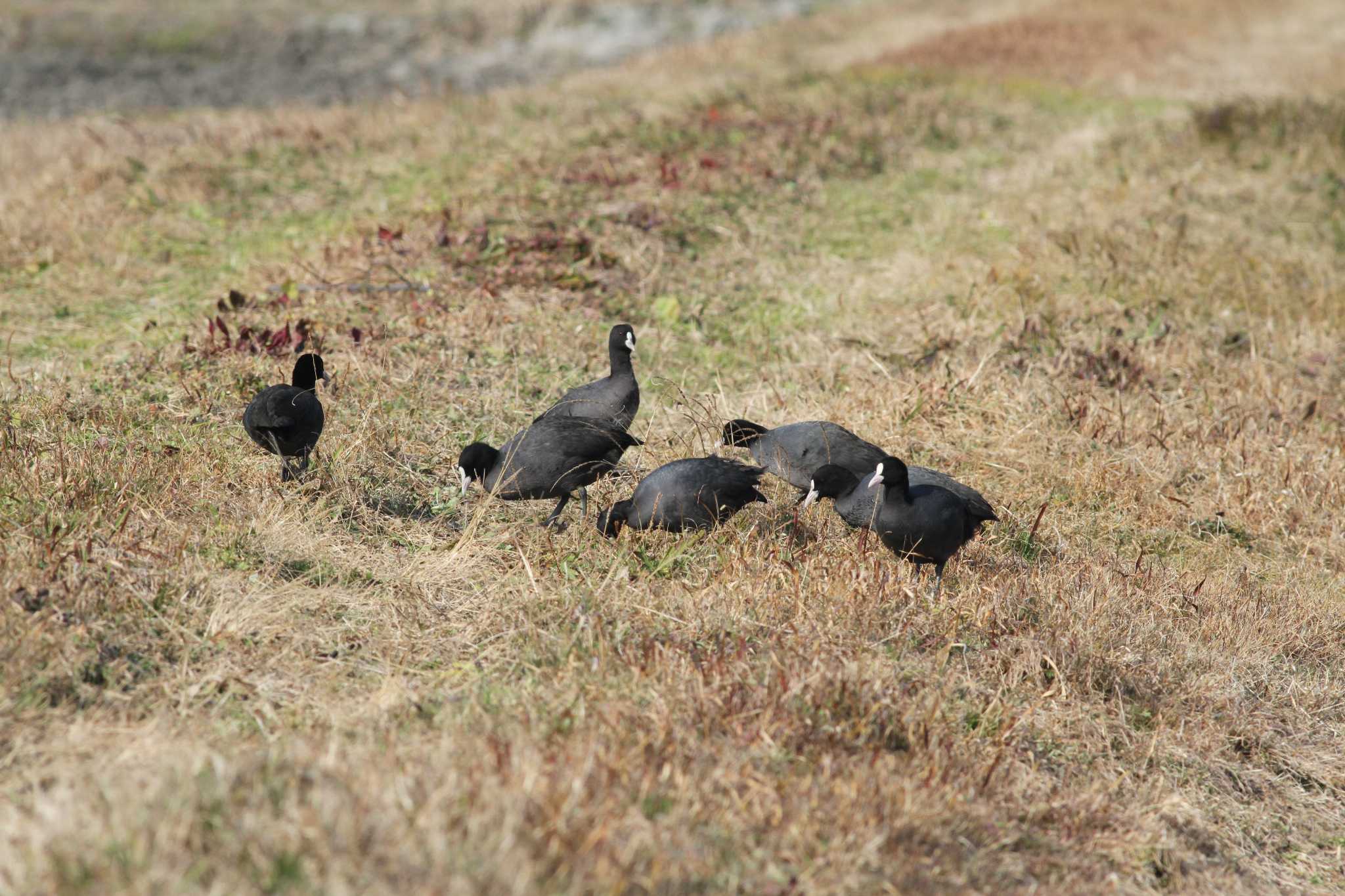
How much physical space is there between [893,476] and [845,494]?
22.5 inches

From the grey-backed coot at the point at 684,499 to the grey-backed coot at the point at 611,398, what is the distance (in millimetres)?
1165

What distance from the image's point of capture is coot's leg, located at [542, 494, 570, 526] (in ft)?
22.4

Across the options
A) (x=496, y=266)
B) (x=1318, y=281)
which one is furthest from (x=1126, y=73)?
(x=496, y=266)

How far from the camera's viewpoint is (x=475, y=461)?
259 inches

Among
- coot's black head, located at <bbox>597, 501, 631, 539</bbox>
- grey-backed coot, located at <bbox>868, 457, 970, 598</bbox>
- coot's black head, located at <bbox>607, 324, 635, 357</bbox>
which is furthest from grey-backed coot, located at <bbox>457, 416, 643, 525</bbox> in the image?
grey-backed coot, located at <bbox>868, 457, 970, 598</bbox>

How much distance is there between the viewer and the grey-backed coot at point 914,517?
19.1ft

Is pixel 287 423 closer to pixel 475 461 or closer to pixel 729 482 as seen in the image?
pixel 475 461

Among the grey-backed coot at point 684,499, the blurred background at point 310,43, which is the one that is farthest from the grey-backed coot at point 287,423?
the blurred background at point 310,43

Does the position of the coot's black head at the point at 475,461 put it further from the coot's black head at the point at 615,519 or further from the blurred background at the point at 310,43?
the blurred background at the point at 310,43

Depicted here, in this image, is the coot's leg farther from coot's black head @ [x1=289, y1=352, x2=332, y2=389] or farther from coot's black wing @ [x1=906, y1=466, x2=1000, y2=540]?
coot's black wing @ [x1=906, y1=466, x2=1000, y2=540]

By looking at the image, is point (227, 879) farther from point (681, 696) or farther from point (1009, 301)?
point (1009, 301)

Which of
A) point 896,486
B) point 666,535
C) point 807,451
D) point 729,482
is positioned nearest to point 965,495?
point 896,486

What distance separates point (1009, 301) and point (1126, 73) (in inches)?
496

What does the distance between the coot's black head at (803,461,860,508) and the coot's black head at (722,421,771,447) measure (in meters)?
1.17
